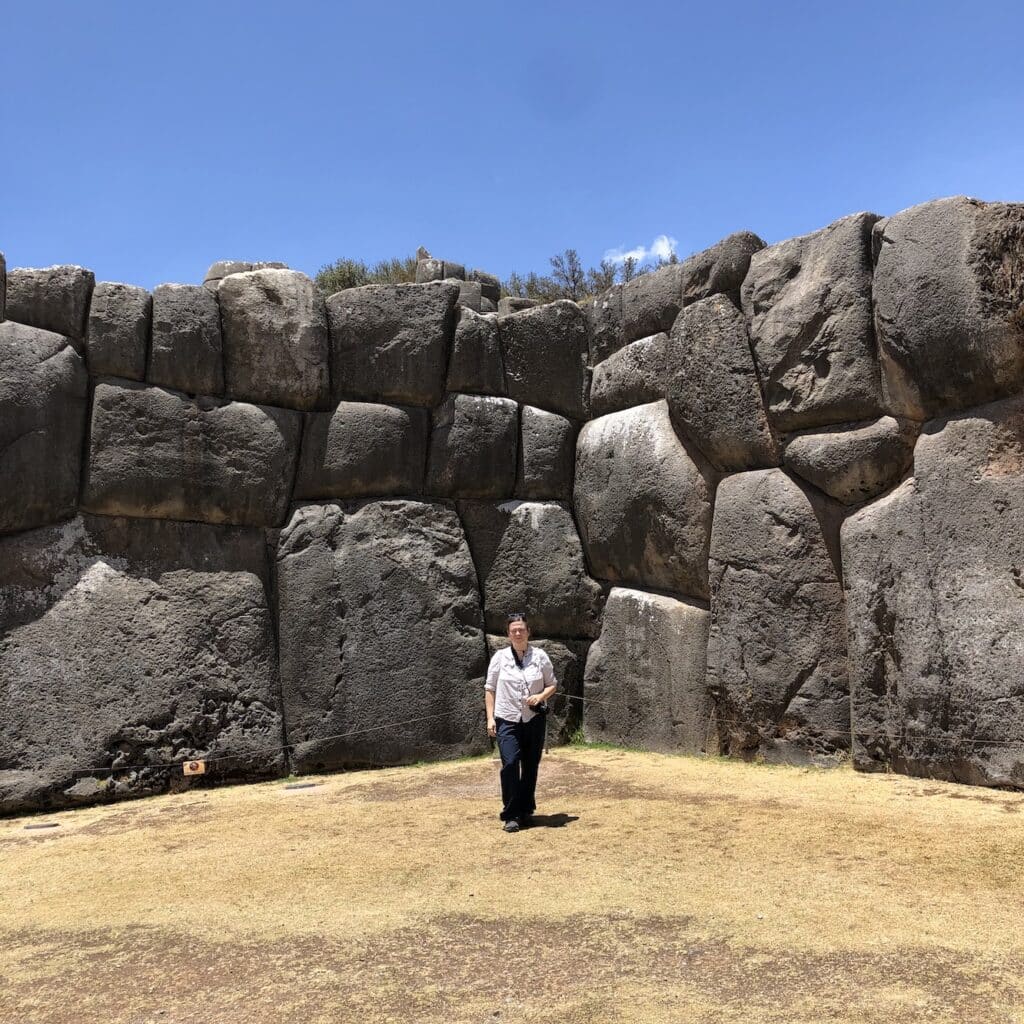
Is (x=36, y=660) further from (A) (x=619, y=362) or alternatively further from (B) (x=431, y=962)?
(A) (x=619, y=362)

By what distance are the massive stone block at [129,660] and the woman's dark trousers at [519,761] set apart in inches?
111

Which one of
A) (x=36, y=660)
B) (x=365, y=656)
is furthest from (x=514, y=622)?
(x=36, y=660)

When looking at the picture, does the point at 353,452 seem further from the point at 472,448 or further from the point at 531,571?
the point at 531,571

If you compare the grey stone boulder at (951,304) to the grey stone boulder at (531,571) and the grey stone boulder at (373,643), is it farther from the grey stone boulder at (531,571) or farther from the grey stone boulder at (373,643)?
the grey stone boulder at (373,643)

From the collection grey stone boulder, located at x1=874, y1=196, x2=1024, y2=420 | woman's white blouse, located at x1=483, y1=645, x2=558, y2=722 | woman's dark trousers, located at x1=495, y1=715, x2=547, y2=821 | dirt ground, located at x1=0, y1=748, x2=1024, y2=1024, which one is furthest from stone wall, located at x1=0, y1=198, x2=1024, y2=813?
woman's dark trousers, located at x1=495, y1=715, x2=547, y2=821

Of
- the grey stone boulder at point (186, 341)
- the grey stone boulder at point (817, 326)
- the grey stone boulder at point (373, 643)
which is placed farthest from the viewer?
the grey stone boulder at point (373, 643)

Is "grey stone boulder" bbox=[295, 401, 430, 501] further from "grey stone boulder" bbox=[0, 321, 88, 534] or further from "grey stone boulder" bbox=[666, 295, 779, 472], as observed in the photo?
"grey stone boulder" bbox=[666, 295, 779, 472]

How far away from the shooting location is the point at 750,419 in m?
7.55

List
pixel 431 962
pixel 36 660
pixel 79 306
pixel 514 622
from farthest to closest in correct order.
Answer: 1. pixel 79 306
2. pixel 36 660
3. pixel 514 622
4. pixel 431 962

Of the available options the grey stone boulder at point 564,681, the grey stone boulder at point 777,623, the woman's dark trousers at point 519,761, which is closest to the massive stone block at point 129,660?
the grey stone boulder at point 564,681

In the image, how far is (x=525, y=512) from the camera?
886cm

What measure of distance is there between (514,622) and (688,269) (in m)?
3.72

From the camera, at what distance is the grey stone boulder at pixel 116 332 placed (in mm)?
7613

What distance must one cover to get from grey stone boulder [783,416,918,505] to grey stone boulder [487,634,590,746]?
8.81 feet
